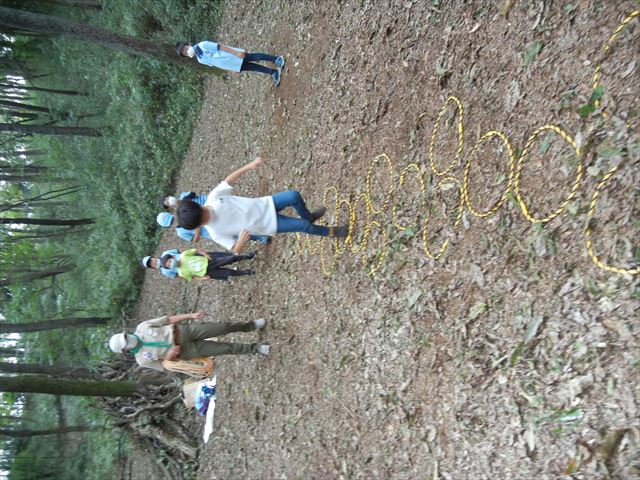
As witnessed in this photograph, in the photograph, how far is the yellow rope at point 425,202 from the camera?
363 cm

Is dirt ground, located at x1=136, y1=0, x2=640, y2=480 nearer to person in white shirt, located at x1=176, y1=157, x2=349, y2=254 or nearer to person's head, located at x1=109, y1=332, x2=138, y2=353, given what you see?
person in white shirt, located at x1=176, y1=157, x2=349, y2=254

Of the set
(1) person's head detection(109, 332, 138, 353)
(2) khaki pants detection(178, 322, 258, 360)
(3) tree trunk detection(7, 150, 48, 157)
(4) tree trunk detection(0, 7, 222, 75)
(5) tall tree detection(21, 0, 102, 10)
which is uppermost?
(5) tall tree detection(21, 0, 102, 10)

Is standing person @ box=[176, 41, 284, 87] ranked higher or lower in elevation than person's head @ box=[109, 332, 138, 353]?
higher

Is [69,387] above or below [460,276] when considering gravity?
below

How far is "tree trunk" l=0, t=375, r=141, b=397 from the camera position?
27.7ft

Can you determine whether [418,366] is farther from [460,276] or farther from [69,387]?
[69,387]

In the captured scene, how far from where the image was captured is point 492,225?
4246 millimetres

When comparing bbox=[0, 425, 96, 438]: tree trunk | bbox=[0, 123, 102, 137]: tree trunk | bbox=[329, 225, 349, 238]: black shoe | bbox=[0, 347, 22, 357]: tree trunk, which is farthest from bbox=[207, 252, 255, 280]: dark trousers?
bbox=[0, 347, 22, 357]: tree trunk

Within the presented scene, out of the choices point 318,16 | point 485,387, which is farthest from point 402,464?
point 318,16

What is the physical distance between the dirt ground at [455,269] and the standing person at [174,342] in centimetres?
65

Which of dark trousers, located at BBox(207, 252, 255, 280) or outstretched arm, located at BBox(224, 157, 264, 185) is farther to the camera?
dark trousers, located at BBox(207, 252, 255, 280)

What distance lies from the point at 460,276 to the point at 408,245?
2.84ft

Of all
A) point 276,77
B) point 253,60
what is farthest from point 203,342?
point 276,77

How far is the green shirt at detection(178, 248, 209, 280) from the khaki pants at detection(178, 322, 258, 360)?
0.77 meters
